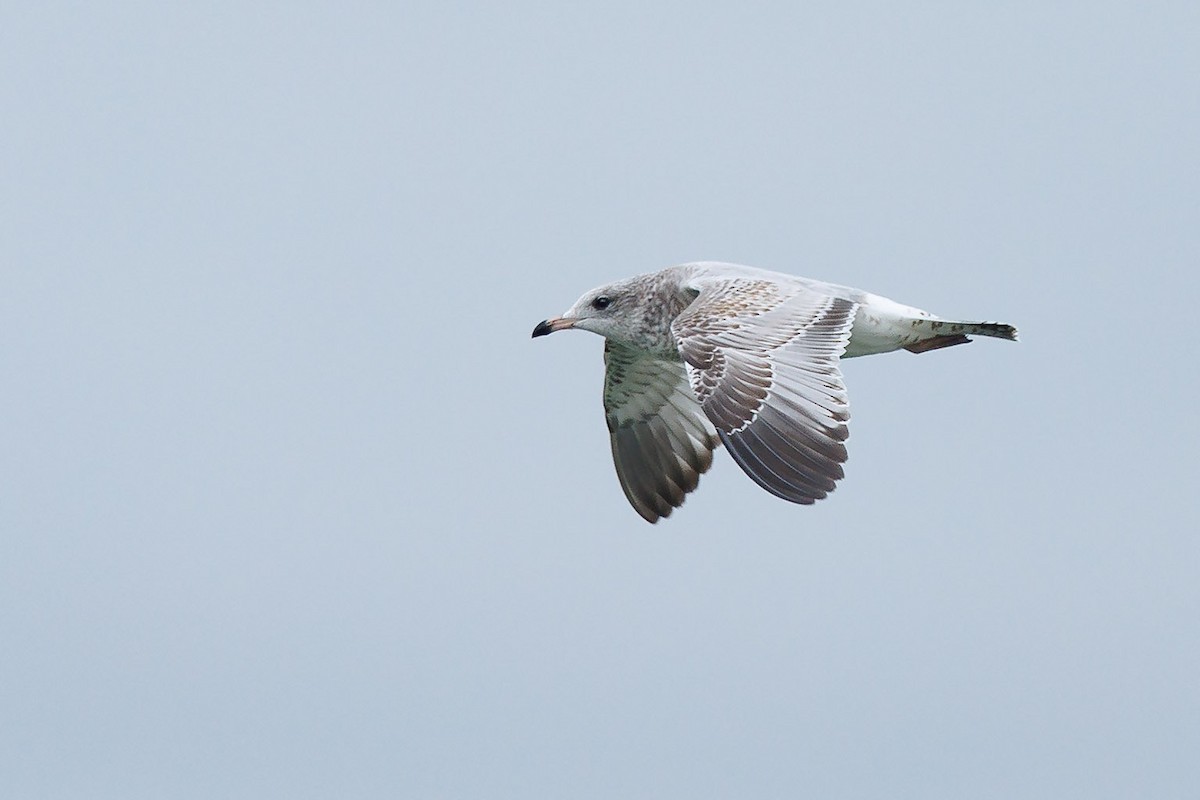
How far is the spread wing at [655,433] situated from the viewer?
21016mm

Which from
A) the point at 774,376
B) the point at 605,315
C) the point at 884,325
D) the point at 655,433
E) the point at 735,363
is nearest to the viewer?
the point at 774,376

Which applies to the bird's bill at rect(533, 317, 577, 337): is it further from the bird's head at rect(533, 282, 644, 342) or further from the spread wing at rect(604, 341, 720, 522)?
the spread wing at rect(604, 341, 720, 522)

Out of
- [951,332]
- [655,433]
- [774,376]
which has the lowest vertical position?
[655,433]

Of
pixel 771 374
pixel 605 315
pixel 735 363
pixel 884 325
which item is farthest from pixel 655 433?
pixel 771 374

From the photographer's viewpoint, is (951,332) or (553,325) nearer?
(951,332)

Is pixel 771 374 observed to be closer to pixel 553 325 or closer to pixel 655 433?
pixel 553 325

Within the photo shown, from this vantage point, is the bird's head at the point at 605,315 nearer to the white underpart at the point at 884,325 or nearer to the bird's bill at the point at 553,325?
the bird's bill at the point at 553,325

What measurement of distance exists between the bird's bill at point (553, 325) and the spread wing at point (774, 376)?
1.84 meters

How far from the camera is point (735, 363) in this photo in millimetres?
16891

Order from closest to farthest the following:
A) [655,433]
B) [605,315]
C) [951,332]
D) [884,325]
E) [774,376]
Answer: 1. [774,376]
2. [884,325]
3. [951,332]
4. [605,315]
5. [655,433]

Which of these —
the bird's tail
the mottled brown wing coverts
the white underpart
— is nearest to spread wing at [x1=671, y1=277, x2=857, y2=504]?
the mottled brown wing coverts

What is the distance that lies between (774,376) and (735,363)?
359mm

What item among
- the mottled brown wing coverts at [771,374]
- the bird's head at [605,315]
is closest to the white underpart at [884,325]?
the mottled brown wing coverts at [771,374]

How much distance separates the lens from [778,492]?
51.4 ft
